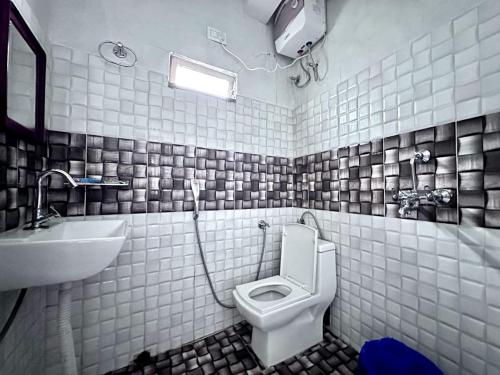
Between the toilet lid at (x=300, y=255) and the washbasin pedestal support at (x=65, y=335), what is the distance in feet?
4.20

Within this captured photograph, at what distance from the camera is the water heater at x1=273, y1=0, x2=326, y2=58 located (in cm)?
146

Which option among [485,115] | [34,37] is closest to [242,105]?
[34,37]

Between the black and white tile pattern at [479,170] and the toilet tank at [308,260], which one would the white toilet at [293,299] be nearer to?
the toilet tank at [308,260]

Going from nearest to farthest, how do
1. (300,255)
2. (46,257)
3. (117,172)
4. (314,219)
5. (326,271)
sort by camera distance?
(46,257) → (117,172) → (326,271) → (300,255) → (314,219)

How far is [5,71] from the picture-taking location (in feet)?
2.35

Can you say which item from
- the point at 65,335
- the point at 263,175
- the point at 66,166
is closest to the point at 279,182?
the point at 263,175

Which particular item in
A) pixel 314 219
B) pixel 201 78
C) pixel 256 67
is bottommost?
pixel 314 219

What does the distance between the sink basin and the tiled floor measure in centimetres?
93

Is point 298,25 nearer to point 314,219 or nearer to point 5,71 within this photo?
point 314,219

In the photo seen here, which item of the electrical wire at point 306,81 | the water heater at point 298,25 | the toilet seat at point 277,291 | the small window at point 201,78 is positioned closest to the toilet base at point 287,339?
the toilet seat at point 277,291

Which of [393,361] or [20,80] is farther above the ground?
[20,80]

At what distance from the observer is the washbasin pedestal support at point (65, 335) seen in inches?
34.0

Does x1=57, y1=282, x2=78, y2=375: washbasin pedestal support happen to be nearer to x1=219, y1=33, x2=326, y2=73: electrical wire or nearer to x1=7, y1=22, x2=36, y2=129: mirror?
x1=7, y1=22, x2=36, y2=129: mirror

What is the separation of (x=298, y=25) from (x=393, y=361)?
7.09ft
